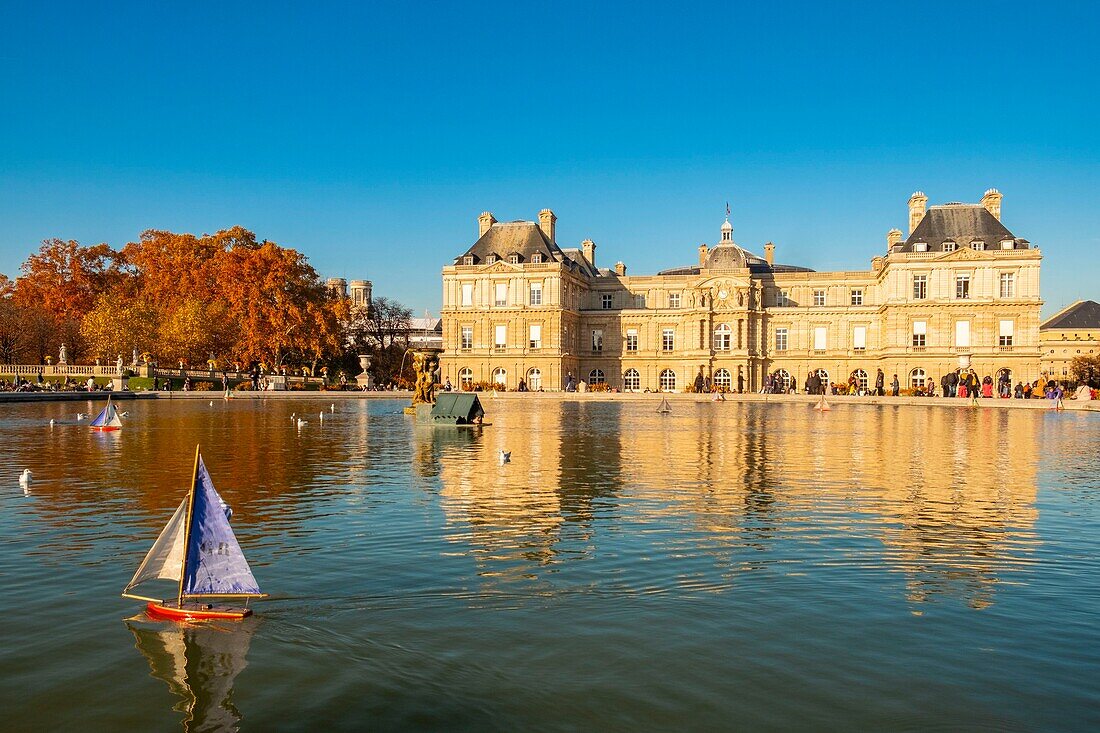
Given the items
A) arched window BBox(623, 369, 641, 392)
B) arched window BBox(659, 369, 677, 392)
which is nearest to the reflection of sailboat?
arched window BBox(659, 369, 677, 392)

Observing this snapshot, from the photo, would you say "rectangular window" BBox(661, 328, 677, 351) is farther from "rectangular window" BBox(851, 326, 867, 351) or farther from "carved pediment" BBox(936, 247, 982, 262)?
"carved pediment" BBox(936, 247, 982, 262)

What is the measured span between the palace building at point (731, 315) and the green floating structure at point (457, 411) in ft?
155

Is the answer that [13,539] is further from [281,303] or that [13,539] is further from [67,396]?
[281,303]

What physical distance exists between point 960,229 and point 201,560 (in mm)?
76454

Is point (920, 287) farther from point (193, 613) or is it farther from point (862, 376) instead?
point (193, 613)

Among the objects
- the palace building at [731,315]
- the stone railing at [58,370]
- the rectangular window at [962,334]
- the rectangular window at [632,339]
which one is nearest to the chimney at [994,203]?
the palace building at [731,315]

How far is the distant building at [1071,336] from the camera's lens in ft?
385

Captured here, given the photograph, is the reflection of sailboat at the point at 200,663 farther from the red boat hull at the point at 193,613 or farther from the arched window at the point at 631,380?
the arched window at the point at 631,380

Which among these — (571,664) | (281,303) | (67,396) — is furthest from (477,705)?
(281,303)

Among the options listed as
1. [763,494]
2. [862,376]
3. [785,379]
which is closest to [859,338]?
[862,376]

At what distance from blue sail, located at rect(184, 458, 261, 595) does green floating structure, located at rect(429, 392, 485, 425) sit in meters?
23.9

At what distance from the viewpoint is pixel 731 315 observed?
79.9 meters

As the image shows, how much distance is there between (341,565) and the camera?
9.94m

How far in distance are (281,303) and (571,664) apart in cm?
7217
